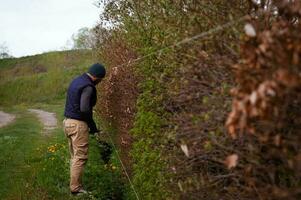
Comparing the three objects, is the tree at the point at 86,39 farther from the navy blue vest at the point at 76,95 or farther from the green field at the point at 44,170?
the navy blue vest at the point at 76,95

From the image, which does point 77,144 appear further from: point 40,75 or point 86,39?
point 40,75

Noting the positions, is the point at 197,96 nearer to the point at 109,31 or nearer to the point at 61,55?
the point at 109,31

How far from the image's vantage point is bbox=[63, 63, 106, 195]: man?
26.3 ft

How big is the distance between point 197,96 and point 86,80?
4.15m

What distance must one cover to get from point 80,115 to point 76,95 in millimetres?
320

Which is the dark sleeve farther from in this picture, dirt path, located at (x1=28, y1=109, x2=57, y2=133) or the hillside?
the hillside

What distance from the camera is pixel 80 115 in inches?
323

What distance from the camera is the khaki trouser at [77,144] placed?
8.27 metres

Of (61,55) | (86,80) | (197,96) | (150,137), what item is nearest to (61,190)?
(86,80)

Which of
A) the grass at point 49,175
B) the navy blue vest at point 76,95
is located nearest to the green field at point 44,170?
the grass at point 49,175

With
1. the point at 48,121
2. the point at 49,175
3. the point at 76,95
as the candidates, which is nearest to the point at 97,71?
the point at 76,95

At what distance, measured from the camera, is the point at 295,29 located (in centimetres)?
267

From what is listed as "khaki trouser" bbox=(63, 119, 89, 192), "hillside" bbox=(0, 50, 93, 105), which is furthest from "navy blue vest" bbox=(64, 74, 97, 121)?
"hillside" bbox=(0, 50, 93, 105)

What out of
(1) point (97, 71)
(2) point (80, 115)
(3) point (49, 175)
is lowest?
(3) point (49, 175)
